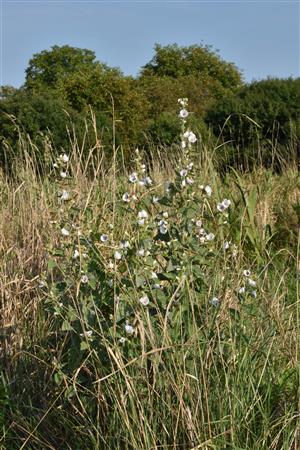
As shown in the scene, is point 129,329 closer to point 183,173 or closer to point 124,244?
point 124,244

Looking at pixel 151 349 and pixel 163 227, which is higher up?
pixel 163 227

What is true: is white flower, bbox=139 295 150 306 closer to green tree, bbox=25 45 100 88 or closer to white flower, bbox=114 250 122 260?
white flower, bbox=114 250 122 260

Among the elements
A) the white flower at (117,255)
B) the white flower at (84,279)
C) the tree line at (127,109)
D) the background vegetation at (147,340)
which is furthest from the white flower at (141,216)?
the tree line at (127,109)

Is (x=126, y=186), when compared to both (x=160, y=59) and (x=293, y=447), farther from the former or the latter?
(x=160, y=59)

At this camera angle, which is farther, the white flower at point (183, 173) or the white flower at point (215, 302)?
the white flower at point (183, 173)

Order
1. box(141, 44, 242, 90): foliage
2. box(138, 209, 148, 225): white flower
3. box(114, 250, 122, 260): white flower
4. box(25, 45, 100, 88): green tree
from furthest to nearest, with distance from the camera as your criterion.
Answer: box(141, 44, 242, 90): foliage, box(25, 45, 100, 88): green tree, box(138, 209, 148, 225): white flower, box(114, 250, 122, 260): white flower

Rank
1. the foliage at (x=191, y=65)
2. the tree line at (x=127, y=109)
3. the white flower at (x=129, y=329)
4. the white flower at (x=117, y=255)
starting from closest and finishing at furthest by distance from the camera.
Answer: the white flower at (x=129, y=329), the white flower at (x=117, y=255), the tree line at (x=127, y=109), the foliage at (x=191, y=65)

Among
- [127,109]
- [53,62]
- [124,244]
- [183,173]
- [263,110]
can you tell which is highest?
[53,62]

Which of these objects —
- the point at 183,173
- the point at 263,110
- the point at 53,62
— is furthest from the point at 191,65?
the point at 183,173

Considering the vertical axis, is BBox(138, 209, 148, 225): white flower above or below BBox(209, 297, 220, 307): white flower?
above

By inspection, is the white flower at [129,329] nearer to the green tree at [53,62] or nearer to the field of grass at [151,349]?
the field of grass at [151,349]

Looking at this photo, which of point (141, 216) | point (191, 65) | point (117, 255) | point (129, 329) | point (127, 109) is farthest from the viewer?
point (191, 65)

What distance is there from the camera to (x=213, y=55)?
43094 mm

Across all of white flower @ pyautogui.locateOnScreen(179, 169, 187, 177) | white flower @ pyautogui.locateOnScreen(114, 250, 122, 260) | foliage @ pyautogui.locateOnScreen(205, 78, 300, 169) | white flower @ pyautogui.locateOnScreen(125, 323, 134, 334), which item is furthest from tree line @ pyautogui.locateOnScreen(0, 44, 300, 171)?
white flower @ pyautogui.locateOnScreen(125, 323, 134, 334)
